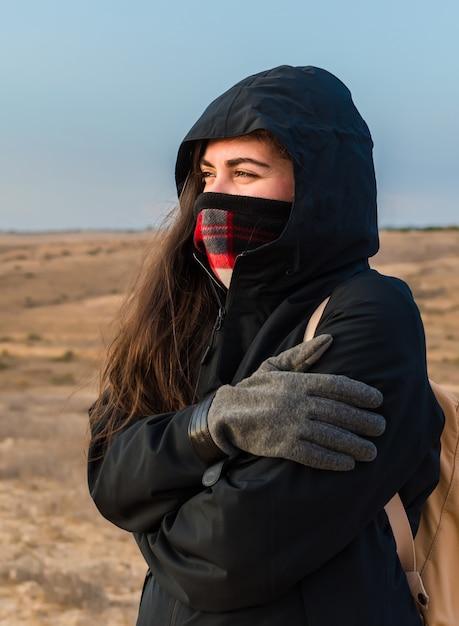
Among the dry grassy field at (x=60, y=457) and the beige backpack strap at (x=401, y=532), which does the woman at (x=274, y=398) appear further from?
the dry grassy field at (x=60, y=457)

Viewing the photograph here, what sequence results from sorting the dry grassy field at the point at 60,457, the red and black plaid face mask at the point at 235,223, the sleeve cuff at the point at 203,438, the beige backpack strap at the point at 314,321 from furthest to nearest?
the dry grassy field at the point at 60,457 → the red and black plaid face mask at the point at 235,223 → the beige backpack strap at the point at 314,321 → the sleeve cuff at the point at 203,438

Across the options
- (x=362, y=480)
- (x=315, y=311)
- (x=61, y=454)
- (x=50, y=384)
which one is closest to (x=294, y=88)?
(x=315, y=311)

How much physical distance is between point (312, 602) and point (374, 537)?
0.70 feet

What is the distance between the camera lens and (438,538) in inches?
89.5

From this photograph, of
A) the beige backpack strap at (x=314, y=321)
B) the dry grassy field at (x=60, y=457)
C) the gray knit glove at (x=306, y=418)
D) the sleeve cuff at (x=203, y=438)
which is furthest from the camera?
the dry grassy field at (x=60, y=457)

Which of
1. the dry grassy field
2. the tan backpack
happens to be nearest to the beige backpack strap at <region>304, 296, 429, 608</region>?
the tan backpack

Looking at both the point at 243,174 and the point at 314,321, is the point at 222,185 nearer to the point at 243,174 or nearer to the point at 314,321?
the point at 243,174

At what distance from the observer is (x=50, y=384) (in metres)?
19.8

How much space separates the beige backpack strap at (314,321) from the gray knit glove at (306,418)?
0.71 ft

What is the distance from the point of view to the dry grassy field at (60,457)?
5.48 meters

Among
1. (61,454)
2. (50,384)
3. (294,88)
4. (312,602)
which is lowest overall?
(50,384)

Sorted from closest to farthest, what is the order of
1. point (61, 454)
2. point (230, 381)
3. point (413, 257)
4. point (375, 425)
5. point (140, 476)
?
1. point (375, 425)
2. point (140, 476)
3. point (230, 381)
4. point (61, 454)
5. point (413, 257)

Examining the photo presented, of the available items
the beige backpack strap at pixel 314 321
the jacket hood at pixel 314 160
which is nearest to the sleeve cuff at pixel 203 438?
the beige backpack strap at pixel 314 321

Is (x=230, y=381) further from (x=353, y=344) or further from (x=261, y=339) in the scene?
(x=353, y=344)
